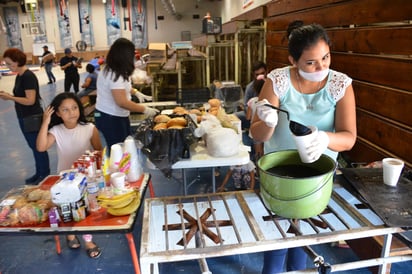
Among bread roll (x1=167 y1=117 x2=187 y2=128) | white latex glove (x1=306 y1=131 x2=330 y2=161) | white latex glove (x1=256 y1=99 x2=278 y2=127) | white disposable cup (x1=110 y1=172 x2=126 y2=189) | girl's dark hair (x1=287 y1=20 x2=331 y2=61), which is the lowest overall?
white disposable cup (x1=110 y1=172 x2=126 y2=189)

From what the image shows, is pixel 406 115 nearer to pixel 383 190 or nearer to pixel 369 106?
pixel 369 106

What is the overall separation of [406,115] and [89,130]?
213 cm

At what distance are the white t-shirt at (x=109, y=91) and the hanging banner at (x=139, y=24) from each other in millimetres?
16333

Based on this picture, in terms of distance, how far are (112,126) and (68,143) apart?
0.62m

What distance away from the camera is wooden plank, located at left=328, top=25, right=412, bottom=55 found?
79.6 inches

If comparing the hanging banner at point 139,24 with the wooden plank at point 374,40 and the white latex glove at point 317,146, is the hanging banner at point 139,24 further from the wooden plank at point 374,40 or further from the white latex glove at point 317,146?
the white latex glove at point 317,146

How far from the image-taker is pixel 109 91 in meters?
2.78

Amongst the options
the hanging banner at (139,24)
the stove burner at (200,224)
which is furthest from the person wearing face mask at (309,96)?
the hanging banner at (139,24)

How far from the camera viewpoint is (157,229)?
3.93ft

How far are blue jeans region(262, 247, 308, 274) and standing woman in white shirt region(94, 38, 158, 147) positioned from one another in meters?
1.65

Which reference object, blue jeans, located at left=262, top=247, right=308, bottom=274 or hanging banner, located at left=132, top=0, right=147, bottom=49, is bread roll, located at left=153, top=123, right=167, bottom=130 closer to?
blue jeans, located at left=262, top=247, right=308, bottom=274

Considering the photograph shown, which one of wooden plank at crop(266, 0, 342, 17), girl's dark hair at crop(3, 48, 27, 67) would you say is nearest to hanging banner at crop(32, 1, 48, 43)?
wooden plank at crop(266, 0, 342, 17)

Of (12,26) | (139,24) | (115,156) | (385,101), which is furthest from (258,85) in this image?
(12,26)

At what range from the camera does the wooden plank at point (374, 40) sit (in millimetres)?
2021
